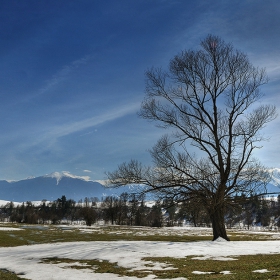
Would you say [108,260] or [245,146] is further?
[245,146]

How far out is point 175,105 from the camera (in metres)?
25.6

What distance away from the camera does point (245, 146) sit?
2395cm

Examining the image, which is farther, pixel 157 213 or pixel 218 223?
pixel 157 213

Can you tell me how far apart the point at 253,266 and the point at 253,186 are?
1227 centimetres

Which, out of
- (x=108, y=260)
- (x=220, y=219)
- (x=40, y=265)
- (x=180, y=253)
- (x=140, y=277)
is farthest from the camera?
(x=220, y=219)

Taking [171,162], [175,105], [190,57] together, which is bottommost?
[171,162]

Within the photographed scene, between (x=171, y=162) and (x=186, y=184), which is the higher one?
(x=171, y=162)

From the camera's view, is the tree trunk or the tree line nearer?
the tree line

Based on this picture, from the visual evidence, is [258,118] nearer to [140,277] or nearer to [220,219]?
[220,219]

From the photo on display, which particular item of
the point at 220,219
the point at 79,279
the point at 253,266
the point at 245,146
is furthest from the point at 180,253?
the point at 245,146

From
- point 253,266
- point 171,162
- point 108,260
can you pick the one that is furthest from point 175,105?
point 253,266

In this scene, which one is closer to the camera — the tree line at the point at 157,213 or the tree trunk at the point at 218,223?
the tree line at the point at 157,213

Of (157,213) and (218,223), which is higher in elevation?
(157,213)

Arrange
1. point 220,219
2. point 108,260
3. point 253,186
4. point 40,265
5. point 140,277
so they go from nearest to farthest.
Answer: point 140,277, point 40,265, point 108,260, point 253,186, point 220,219
